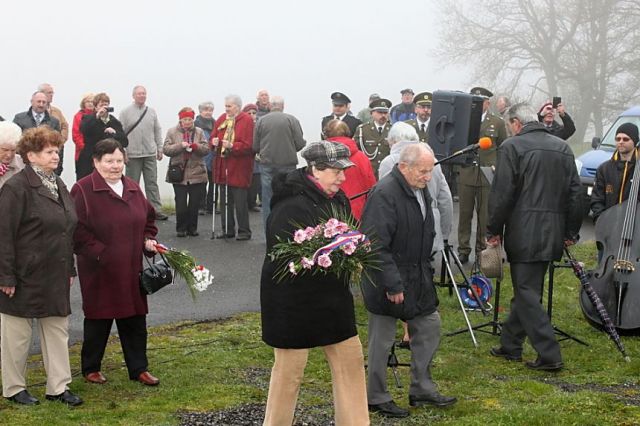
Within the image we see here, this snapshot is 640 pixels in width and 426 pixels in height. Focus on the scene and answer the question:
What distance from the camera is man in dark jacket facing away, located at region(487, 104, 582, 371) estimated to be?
866cm

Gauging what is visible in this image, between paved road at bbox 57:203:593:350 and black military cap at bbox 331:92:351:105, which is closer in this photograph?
paved road at bbox 57:203:593:350

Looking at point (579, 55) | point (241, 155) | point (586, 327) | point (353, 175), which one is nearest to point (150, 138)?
point (241, 155)

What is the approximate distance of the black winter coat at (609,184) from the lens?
35.9ft

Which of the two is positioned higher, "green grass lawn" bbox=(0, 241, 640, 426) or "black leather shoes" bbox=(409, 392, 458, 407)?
"black leather shoes" bbox=(409, 392, 458, 407)

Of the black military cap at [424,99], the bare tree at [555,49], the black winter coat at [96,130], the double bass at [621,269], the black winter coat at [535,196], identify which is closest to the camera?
the black winter coat at [535,196]

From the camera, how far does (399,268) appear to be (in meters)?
7.41

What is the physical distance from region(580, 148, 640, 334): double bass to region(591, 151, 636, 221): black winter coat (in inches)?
42.3

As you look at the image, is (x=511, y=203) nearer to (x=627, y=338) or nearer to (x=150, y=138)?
(x=627, y=338)

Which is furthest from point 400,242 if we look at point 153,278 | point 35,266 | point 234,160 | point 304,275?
point 234,160

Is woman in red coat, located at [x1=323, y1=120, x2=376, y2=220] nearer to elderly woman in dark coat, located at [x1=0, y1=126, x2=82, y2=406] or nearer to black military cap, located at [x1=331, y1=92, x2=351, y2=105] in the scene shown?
elderly woman in dark coat, located at [x1=0, y1=126, x2=82, y2=406]

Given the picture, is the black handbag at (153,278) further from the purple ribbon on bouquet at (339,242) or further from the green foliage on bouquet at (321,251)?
the purple ribbon on bouquet at (339,242)

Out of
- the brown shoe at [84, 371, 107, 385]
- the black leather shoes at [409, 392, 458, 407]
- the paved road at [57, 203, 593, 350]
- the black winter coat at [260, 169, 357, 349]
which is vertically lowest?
the paved road at [57, 203, 593, 350]

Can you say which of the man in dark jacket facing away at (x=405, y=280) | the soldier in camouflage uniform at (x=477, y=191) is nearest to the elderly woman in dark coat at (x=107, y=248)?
the man in dark jacket facing away at (x=405, y=280)

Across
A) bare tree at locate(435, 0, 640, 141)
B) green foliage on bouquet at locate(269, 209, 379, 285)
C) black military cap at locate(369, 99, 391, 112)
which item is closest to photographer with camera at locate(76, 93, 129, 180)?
black military cap at locate(369, 99, 391, 112)
